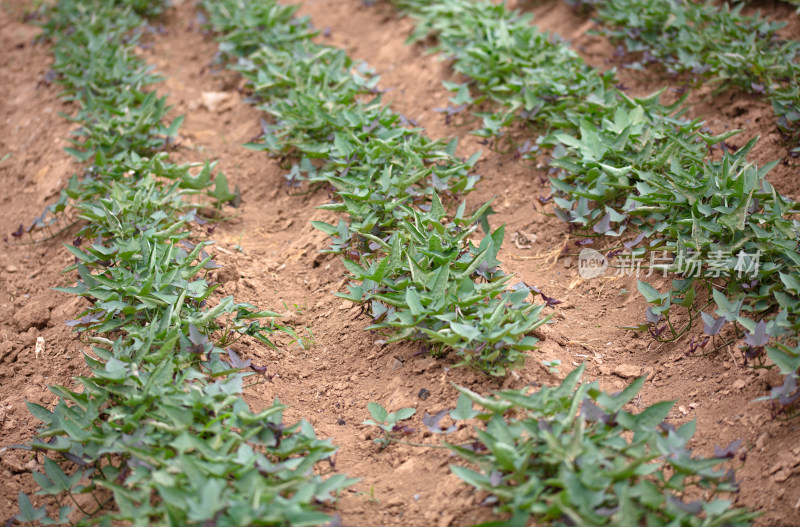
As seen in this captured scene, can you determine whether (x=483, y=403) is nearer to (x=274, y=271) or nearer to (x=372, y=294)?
(x=372, y=294)

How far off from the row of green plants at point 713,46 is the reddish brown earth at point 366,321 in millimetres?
119

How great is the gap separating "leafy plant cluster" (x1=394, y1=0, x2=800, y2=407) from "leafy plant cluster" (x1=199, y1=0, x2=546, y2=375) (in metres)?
0.45

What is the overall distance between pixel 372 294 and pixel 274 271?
75 centimetres

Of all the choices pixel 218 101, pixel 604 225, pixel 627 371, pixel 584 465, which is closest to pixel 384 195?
pixel 604 225

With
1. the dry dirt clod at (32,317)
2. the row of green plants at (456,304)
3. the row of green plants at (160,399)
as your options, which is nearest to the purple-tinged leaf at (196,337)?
the row of green plants at (160,399)

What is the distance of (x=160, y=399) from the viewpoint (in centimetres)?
200

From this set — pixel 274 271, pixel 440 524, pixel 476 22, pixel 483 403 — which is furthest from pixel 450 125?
pixel 440 524

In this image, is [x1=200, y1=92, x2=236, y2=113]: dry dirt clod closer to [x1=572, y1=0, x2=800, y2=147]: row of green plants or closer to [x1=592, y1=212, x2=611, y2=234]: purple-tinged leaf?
[x1=572, y1=0, x2=800, y2=147]: row of green plants

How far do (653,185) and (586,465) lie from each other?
54.7 inches

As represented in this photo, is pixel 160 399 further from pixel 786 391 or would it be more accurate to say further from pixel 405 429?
pixel 786 391

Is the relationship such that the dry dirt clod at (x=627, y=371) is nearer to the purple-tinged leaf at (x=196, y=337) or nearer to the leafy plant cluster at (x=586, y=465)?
the leafy plant cluster at (x=586, y=465)

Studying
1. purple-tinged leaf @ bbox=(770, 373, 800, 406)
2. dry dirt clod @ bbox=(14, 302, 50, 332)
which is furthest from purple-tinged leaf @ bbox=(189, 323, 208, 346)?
purple-tinged leaf @ bbox=(770, 373, 800, 406)

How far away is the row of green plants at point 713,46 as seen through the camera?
320 cm

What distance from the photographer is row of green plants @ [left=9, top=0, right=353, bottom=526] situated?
1.77 metres
